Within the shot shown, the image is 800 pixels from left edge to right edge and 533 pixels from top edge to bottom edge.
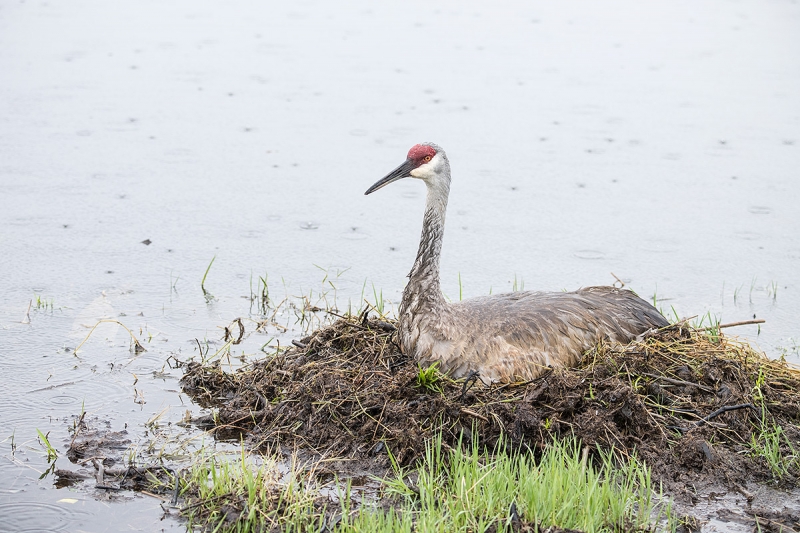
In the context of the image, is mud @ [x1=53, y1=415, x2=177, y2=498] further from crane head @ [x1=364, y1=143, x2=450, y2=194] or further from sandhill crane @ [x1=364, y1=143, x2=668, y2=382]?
crane head @ [x1=364, y1=143, x2=450, y2=194]

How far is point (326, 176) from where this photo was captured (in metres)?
9.41

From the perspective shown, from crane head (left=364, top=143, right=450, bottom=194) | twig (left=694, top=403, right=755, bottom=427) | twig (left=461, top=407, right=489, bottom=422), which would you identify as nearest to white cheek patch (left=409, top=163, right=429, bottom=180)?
crane head (left=364, top=143, right=450, bottom=194)

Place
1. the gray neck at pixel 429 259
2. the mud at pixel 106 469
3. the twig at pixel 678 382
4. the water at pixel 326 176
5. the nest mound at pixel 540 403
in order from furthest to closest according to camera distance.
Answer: the water at pixel 326 176
the gray neck at pixel 429 259
the twig at pixel 678 382
the nest mound at pixel 540 403
the mud at pixel 106 469

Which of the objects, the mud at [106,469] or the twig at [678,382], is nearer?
the mud at [106,469]

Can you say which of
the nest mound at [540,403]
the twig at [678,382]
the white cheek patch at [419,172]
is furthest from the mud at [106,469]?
the twig at [678,382]

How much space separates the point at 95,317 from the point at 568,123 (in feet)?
19.1

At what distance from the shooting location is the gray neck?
5.70 metres

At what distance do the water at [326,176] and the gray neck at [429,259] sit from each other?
1.40m

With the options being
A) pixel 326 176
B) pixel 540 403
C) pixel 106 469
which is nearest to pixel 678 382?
pixel 540 403

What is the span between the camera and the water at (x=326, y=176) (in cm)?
663

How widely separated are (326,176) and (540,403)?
15.3ft

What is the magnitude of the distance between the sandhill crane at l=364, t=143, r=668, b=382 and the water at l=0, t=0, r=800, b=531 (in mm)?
1419

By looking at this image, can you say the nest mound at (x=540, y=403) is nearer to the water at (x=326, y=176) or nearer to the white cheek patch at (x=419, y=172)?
the water at (x=326, y=176)

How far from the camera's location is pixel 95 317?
6.85 meters
